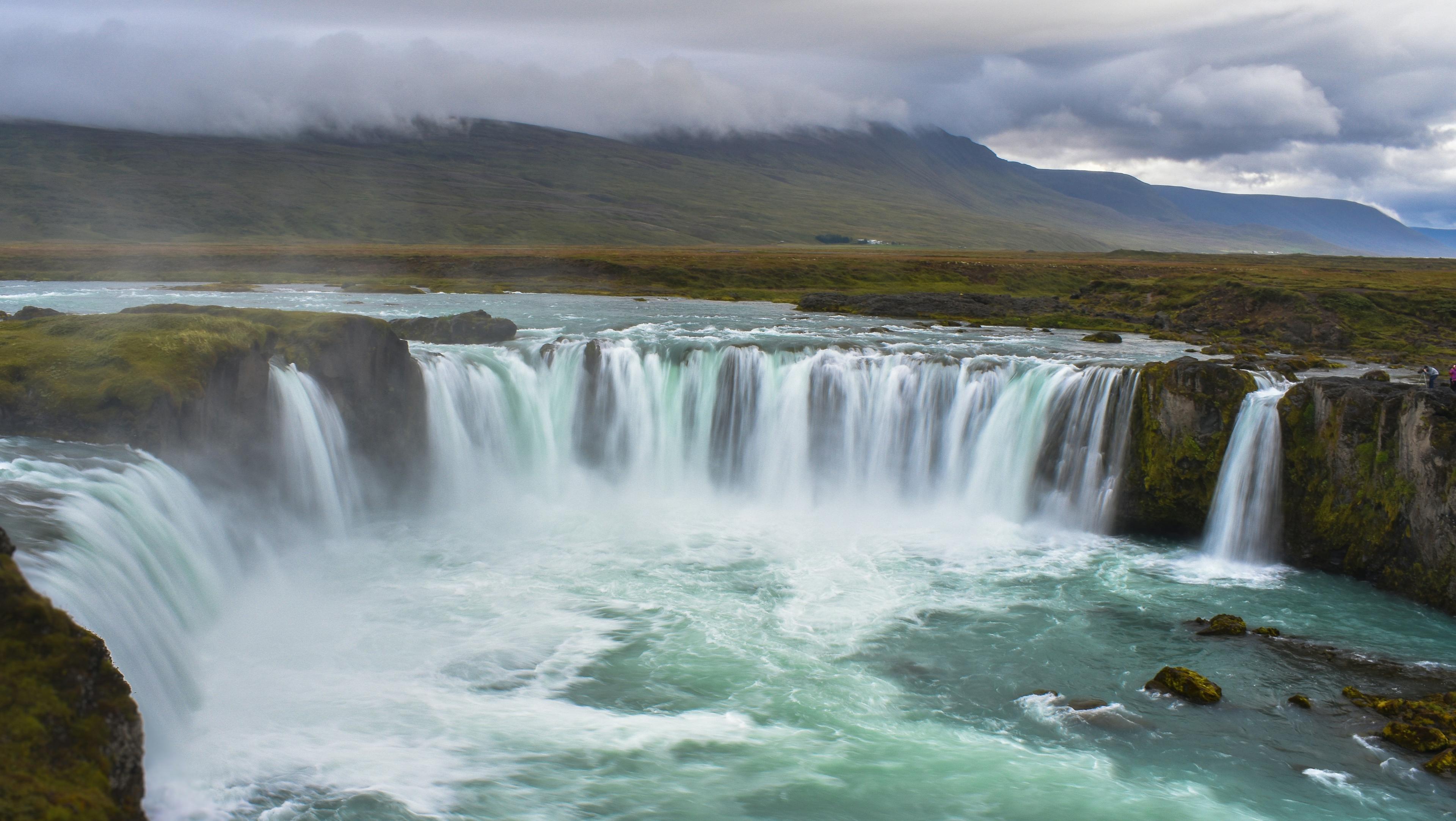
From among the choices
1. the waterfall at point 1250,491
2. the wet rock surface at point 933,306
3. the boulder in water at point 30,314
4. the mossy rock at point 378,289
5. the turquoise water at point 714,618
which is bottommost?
the turquoise water at point 714,618

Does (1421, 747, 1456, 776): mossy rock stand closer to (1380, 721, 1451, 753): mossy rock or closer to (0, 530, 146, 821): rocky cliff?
(1380, 721, 1451, 753): mossy rock

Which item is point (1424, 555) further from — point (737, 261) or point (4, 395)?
point (737, 261)

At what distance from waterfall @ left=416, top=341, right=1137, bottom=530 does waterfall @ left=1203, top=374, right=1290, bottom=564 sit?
2.97 metres

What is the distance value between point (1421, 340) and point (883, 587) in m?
39.4

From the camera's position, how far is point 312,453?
2556cm

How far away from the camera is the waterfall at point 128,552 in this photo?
13.7 meters

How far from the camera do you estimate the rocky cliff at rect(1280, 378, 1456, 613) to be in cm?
2294

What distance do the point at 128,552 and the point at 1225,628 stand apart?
21.0 m

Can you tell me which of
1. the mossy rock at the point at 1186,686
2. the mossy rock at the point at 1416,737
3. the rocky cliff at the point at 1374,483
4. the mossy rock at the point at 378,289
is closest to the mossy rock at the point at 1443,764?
the mossy rock at the point at 1416,737

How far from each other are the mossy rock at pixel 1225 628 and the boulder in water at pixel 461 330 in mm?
27613

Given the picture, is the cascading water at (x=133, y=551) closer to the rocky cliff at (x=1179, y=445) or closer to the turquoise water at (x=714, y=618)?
the turquoise water at (x=714, y=618)

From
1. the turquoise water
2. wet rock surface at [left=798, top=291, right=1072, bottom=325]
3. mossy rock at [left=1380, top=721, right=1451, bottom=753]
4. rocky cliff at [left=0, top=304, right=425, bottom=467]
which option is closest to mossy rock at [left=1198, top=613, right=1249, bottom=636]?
the turquoise water

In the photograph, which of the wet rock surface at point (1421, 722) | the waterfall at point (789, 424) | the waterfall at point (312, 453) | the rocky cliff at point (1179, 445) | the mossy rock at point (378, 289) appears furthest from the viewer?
the mossy rock at point (378, 289)

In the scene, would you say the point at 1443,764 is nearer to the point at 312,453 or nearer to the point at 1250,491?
the point at 1250,491
